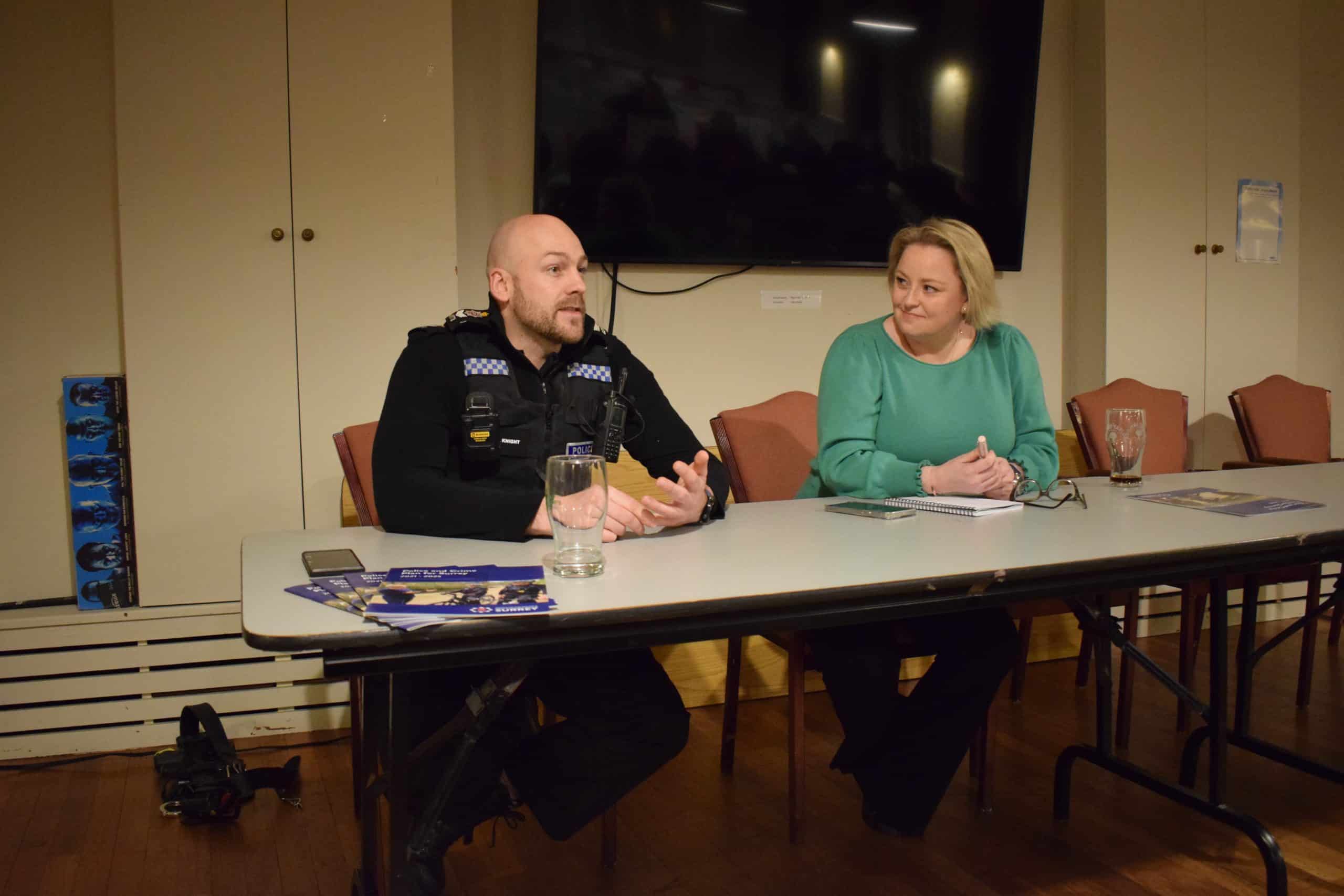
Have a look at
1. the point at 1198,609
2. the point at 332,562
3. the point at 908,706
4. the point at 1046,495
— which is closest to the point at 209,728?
the point at 332,562

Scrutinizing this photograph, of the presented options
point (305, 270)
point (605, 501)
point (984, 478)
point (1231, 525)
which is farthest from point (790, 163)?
point (605, 501)

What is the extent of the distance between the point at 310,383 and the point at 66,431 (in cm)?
66

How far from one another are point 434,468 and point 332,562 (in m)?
0.41

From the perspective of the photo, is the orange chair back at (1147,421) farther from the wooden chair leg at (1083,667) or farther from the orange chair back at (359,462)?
the orange chair back at (359,462)

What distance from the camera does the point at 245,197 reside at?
2.82 metres

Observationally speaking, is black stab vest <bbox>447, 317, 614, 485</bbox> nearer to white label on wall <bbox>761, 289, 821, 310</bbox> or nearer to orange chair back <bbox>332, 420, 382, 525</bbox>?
orange chair back <bbox>332, 420, 382, 525</bbox>

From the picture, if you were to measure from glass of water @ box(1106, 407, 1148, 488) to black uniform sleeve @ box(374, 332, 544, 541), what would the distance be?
1238 millimetres

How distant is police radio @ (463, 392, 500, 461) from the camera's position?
1.87 meters

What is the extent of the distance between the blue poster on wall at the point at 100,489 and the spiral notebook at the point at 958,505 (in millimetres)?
2114

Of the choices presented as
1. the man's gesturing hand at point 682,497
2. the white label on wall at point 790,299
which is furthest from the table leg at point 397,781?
the white label on wall at point 790,299

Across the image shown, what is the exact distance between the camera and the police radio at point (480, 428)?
1.87 meters

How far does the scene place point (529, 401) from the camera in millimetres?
1986

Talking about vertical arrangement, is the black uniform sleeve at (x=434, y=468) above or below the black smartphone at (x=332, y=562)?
above

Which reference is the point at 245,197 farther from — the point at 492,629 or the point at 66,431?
the point at 492,629
